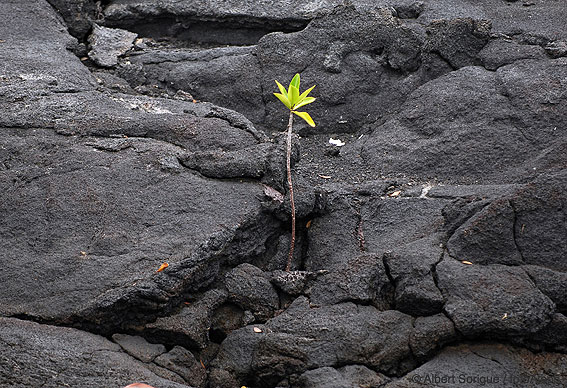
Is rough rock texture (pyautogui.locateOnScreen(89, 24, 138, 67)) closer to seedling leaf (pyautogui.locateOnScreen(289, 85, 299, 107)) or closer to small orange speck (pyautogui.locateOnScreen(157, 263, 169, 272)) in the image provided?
seedling leaf (pyautogui.locateOnScreen(289, 85, 299, 107))

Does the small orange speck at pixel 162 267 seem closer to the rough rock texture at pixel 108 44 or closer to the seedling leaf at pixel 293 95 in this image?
the seedling leaf at pixel 293 95

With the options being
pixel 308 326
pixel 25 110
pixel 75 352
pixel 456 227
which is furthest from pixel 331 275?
pixel 25 110

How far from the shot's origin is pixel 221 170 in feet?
13.4

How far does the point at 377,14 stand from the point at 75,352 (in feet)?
11.6

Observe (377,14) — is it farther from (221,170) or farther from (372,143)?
(221,170)

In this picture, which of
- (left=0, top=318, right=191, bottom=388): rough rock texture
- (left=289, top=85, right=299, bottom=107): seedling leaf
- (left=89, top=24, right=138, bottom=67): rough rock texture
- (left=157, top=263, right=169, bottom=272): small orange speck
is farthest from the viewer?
(left=89, top=24, right=138, bottom=67): rough rock texture

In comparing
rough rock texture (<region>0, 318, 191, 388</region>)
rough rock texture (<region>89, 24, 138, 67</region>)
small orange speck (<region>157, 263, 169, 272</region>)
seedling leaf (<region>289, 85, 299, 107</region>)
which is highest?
rough rock texture (<region>89, 24, 138, 67</region>)

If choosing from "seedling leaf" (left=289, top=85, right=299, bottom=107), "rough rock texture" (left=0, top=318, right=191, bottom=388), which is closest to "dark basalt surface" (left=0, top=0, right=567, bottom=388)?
"rough rock texture" (left=0, top=318, right=191, bottom=388)

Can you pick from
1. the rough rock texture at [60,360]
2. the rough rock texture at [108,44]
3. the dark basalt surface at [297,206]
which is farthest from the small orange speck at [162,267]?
the rough rock texture at [108,44]

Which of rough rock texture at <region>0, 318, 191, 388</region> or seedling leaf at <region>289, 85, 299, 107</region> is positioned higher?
seedling leaf at <region>289, 85, 299, 107</region>

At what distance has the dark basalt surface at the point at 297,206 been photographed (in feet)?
10.8

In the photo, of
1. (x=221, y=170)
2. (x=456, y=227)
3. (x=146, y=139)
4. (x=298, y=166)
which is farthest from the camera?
(x=298, y=166)

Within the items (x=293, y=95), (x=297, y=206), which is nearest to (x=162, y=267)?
(x=297, y=206)

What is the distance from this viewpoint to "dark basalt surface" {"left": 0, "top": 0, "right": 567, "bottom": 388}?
3.29 meters
